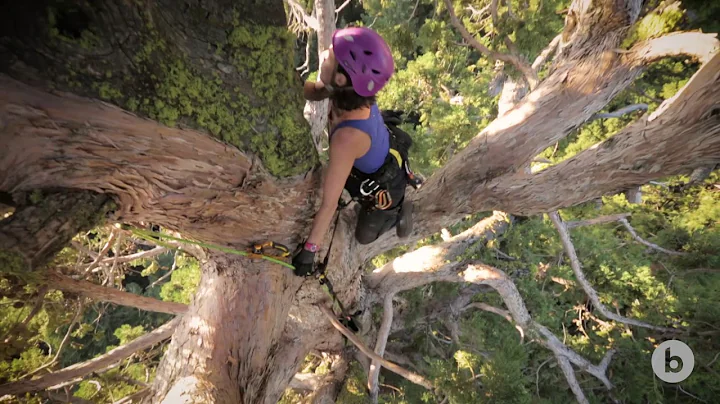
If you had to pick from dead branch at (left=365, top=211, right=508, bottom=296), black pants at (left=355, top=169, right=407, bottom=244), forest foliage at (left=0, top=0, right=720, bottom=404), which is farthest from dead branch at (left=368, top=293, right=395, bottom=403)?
black pants at (left=355, top=169, right=407, bottom=244)

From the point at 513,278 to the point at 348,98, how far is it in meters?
5.58

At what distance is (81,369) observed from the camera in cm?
246

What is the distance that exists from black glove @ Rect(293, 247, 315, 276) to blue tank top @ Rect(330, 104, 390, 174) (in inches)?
24.5

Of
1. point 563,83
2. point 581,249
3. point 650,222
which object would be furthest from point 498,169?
point 650,222

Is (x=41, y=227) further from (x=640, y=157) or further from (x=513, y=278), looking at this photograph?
(x=513, y=278)

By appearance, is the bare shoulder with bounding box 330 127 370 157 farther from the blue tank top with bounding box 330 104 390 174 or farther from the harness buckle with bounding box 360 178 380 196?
the harness buckle with bounding box 360 178 380 196

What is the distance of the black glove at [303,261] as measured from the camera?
2.05 meters

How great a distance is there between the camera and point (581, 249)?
6.60 meters

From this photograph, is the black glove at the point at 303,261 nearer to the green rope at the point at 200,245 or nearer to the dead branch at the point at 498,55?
the green rope at the point at 200,245

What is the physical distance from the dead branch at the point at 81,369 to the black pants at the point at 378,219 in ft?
6.02

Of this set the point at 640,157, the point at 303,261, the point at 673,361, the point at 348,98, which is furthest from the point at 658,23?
the point at 673,361

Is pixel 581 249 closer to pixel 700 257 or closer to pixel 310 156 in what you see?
pixel 700 257

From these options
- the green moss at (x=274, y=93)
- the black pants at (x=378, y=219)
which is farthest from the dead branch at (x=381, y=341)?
the green moss at (x=274, y=93)

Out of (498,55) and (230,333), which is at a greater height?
(498,55)
